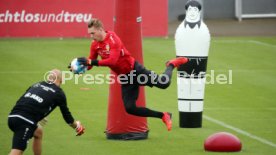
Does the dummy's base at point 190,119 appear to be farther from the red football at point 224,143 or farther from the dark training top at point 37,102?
the dark training top at point 37,102

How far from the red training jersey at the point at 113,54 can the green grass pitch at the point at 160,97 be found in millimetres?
1547

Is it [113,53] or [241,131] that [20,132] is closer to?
[113,53]

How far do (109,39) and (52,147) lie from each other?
235 centimetres

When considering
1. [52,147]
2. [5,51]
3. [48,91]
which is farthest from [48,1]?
[48,91]

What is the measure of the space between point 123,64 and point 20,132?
3105 mm

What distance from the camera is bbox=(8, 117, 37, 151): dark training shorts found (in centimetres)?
1321

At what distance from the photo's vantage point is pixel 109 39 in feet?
50.5

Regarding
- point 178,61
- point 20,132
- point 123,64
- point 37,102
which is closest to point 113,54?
point 123,64

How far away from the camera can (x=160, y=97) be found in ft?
75.3

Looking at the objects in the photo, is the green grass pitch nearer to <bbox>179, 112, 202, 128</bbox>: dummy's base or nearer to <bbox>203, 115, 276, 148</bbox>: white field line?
<bbox>203, 115, 276, 148</bbox>: white field line

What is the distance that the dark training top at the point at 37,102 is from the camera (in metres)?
13.4

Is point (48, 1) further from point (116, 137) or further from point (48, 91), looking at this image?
point (48, 91)

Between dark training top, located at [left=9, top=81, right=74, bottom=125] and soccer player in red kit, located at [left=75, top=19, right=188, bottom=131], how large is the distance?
1573 millimetres

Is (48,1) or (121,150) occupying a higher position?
(48,1)
